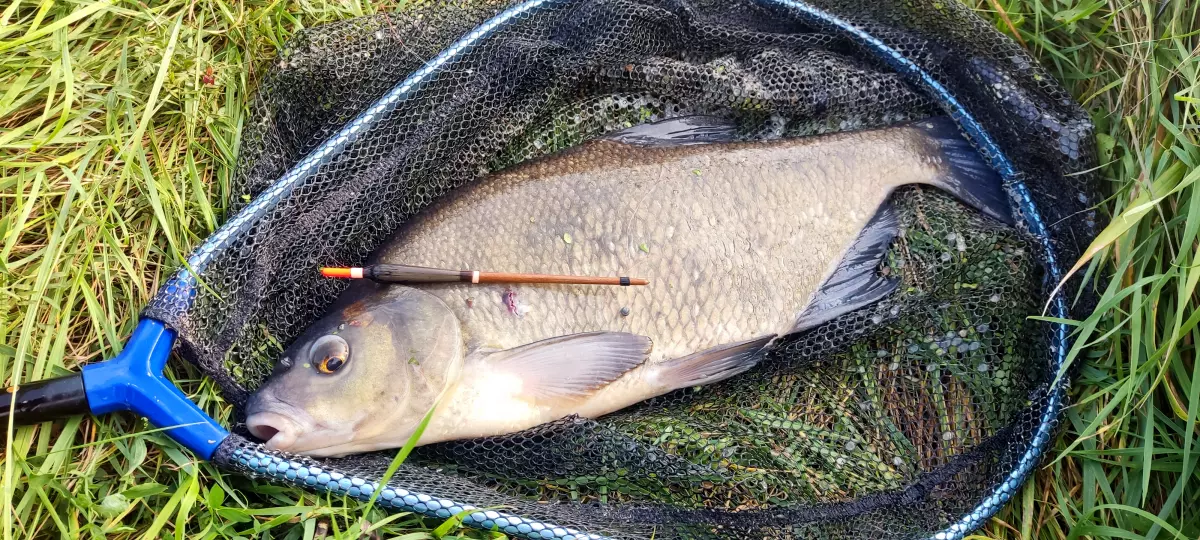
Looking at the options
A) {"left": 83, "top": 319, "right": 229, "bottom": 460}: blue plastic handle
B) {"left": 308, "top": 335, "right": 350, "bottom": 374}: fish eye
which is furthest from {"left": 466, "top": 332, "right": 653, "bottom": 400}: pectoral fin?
{"left": 83, "top": 319, "right": 229, "bottom": 460}: blue plastic handle

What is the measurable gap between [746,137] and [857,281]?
0.48 metres

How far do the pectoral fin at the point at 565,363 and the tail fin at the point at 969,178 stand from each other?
0.99 metres

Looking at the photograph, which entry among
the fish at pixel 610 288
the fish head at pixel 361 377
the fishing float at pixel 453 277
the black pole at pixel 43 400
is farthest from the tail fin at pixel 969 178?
the black pole at pixel 43 400

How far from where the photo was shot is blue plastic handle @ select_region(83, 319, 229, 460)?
1581 millimetres

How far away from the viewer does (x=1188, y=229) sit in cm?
173

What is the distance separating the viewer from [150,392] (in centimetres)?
159

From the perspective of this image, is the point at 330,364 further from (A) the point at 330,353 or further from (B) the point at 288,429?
(B) the point at 288,429

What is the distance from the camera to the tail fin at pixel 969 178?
2035 mm

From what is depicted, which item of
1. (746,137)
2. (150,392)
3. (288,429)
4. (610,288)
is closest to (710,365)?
(610,288)

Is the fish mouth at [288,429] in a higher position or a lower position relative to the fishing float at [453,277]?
lower

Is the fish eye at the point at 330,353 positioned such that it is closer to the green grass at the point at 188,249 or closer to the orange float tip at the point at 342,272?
the orange float tip at the point at 342,272

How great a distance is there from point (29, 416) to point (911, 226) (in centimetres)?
209

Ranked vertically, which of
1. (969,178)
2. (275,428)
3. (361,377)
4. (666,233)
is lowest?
(275,428)

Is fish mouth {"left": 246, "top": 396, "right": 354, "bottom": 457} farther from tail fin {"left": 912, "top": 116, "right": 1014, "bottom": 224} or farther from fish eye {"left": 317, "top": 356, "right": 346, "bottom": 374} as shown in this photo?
tail fin {"left": 912, "top": 116, "right": 1014, "bottom": 224}
